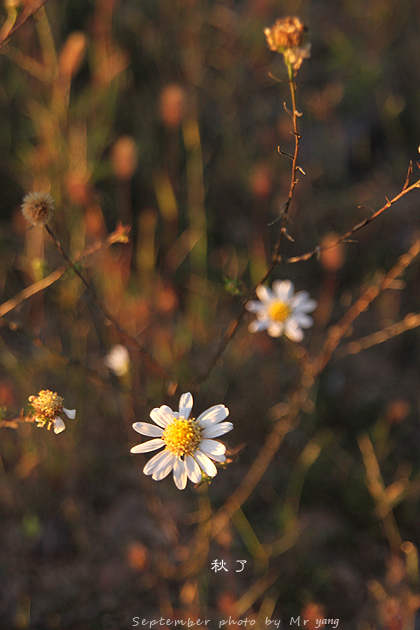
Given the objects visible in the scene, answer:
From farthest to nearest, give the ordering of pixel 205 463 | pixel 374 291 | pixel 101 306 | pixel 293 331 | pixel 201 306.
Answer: pixel 201 306
pixel 293 331
pixel 374 291
pixel 101 306
pixel 205 463

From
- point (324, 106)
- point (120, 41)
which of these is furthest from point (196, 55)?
point (324, 106)

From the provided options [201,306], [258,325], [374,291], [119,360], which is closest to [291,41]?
[374,291]

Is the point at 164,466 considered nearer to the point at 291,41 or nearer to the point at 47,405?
the point at 47,405

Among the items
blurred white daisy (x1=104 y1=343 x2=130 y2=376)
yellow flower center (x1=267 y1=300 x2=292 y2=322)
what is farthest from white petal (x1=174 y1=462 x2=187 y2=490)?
yellow flower center (x1=267 y1=300 x2=292 y2=322)

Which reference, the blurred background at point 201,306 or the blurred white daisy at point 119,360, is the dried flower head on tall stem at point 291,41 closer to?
the blurred background at point 201,306

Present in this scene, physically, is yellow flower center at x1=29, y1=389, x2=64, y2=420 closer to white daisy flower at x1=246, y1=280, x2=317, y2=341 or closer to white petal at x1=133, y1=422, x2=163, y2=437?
white petal at x1=133, y1=422, x2=163, y2=437
